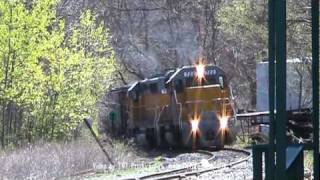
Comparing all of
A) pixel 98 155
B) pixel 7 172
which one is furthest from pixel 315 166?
pixel 98 155

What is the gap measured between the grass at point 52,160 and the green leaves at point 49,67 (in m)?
2.54

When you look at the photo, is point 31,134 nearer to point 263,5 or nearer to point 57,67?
point 57,67

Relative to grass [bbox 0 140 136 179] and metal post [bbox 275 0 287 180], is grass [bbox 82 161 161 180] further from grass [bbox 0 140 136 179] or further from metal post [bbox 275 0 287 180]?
metal post [bbox 275 0 287 180]

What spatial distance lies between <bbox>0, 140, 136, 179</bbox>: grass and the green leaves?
254 centimetres

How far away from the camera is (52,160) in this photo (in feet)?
67.2

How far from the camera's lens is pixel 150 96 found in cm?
3272

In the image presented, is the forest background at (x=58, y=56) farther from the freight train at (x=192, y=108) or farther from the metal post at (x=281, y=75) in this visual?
the metal post at (x=281, y=75)

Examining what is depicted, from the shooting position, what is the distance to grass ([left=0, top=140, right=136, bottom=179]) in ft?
61.8

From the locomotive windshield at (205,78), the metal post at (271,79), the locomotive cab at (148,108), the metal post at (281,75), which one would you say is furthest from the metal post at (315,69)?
the locomotive cab at (148,108)

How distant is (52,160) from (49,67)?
8.23 metres

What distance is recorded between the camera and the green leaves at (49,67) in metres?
25.0

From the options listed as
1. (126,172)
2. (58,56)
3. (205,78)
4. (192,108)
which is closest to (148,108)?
(192,108)

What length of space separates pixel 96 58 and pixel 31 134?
483 cm

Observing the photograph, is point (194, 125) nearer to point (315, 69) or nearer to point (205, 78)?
point (205, 78)
